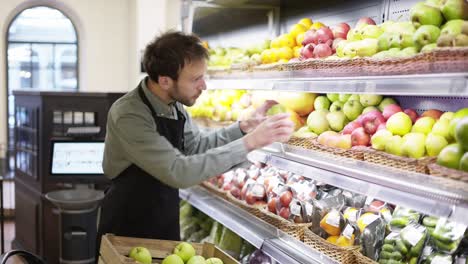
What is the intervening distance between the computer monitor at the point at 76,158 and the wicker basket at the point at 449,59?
3035mm

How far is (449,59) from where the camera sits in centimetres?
154

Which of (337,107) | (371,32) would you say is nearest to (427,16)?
(371,32)

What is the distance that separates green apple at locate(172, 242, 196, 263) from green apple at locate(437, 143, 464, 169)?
3.07 ft

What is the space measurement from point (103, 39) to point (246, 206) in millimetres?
6444

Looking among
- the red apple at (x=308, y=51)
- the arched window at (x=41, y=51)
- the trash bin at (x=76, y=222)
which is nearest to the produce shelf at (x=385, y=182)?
the red apple at (x=308, y=51)

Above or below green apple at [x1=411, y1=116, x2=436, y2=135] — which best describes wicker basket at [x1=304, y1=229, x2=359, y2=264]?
below

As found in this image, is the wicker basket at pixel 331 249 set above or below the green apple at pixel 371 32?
below

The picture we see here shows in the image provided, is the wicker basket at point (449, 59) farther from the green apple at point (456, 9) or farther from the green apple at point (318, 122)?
the green apple at point (318, 122)

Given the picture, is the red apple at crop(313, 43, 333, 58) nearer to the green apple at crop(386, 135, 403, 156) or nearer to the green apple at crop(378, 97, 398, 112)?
the green apple at crop(378, 97, 398, 112)

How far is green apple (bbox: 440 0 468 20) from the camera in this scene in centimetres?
175

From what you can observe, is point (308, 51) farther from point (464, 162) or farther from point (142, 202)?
point (464, 162)

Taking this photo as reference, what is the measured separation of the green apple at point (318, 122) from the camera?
8.05 ft

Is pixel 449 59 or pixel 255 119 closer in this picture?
pixel 449 59

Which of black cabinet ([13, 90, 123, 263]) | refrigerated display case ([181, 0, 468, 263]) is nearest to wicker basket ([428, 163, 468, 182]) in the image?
refrigerated display case ([181, 0, 468, 263])
